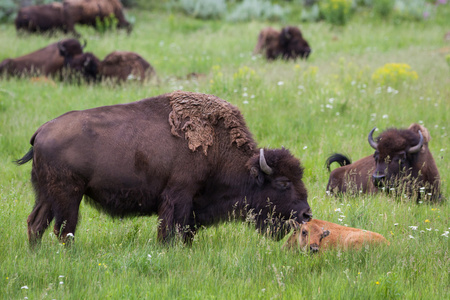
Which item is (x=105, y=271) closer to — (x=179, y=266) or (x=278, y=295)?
(x=179, y=266)

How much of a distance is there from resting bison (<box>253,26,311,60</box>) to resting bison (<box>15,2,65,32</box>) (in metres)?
7.17

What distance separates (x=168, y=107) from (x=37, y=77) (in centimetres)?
859

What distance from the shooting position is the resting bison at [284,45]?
17.4m

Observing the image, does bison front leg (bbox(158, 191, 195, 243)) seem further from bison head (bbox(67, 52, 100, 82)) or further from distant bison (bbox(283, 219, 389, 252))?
bison head (bbox(67, 52, 100, 82))

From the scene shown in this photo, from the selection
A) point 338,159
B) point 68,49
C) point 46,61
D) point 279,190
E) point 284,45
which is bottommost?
point 46,61

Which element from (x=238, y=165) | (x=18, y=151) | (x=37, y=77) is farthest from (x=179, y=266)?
(x=37, y=77)

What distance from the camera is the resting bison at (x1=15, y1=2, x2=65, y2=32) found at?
1877 cm

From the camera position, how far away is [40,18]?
62.4 ft

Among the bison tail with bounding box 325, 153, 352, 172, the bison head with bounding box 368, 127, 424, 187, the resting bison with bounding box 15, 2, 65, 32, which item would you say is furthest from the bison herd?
the resting bison with bounding box 15, 2, 65, 32

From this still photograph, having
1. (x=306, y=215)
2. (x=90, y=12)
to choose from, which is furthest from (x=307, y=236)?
(x=90, y=12)

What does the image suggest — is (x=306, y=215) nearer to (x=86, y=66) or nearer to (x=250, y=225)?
(x=250, y=225)

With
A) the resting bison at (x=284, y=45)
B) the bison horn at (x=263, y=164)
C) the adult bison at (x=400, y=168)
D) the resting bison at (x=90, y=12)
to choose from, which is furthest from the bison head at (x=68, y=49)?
the bison horn at (x=263, y=164)

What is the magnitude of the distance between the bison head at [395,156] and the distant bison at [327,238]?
7.54 ft

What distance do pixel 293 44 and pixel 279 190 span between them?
41.0ft
